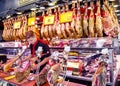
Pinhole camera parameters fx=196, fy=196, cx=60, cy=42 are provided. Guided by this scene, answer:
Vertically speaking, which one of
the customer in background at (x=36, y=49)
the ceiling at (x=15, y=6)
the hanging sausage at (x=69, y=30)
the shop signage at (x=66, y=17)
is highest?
the ceiling at (x=15, y=6)

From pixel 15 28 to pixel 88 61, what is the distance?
2702 millimetres

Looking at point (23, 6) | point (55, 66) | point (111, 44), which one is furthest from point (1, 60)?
point (111, 44)

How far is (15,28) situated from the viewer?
14.9 ft

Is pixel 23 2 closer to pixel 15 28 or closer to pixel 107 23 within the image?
pixel 15 28

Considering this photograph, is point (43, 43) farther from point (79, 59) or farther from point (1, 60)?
point (1, 60)

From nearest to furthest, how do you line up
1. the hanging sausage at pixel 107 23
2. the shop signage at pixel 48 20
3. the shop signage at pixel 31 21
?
the hanging sausage at pixel 107 23
the shop signage at pixel 48 20
the shop signage at pixel 31 21

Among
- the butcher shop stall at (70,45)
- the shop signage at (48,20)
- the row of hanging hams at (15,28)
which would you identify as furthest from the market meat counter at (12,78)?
the shop signage at (48,20)

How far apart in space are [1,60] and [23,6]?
133 centimetres

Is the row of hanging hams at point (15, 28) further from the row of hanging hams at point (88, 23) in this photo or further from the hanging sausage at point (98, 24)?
the hanging sausage at point (98, 24)

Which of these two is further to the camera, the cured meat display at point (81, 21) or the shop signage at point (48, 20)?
the shop signage at point (48, 20)

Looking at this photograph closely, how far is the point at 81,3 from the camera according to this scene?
323 cm

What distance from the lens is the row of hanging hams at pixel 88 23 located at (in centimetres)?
278

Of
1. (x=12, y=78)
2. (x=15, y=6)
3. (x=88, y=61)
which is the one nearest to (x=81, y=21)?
(x=88, y=61)

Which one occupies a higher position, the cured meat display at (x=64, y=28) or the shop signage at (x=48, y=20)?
the shop signage at (x=48, y=20)
